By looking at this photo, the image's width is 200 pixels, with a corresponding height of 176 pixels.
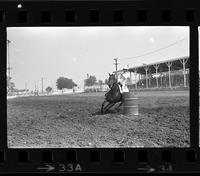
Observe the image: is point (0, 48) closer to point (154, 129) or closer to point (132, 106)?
point (132, 106)

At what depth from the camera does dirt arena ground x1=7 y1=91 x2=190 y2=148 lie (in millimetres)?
7801

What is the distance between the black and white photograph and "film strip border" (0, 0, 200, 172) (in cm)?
11

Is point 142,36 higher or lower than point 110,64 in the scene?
higher

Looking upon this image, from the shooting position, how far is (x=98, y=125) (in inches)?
308

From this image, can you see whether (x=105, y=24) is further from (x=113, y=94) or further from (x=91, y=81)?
(x=113, y=94)

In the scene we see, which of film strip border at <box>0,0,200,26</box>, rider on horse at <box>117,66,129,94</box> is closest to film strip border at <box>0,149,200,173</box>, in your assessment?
rider on horse at <box>117,66,129,94</box>

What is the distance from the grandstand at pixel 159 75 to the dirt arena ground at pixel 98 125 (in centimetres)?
19

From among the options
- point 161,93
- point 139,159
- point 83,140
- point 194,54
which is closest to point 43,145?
point 83,140

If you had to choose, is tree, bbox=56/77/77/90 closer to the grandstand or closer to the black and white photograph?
the black and white photograph

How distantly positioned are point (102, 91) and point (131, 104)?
57 centimetres

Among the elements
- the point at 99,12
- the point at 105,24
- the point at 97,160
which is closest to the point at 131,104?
the point at 97,160

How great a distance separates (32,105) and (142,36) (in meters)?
2.29

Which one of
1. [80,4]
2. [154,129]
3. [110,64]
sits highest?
[80,4]

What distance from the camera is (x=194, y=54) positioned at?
25.2 feet
